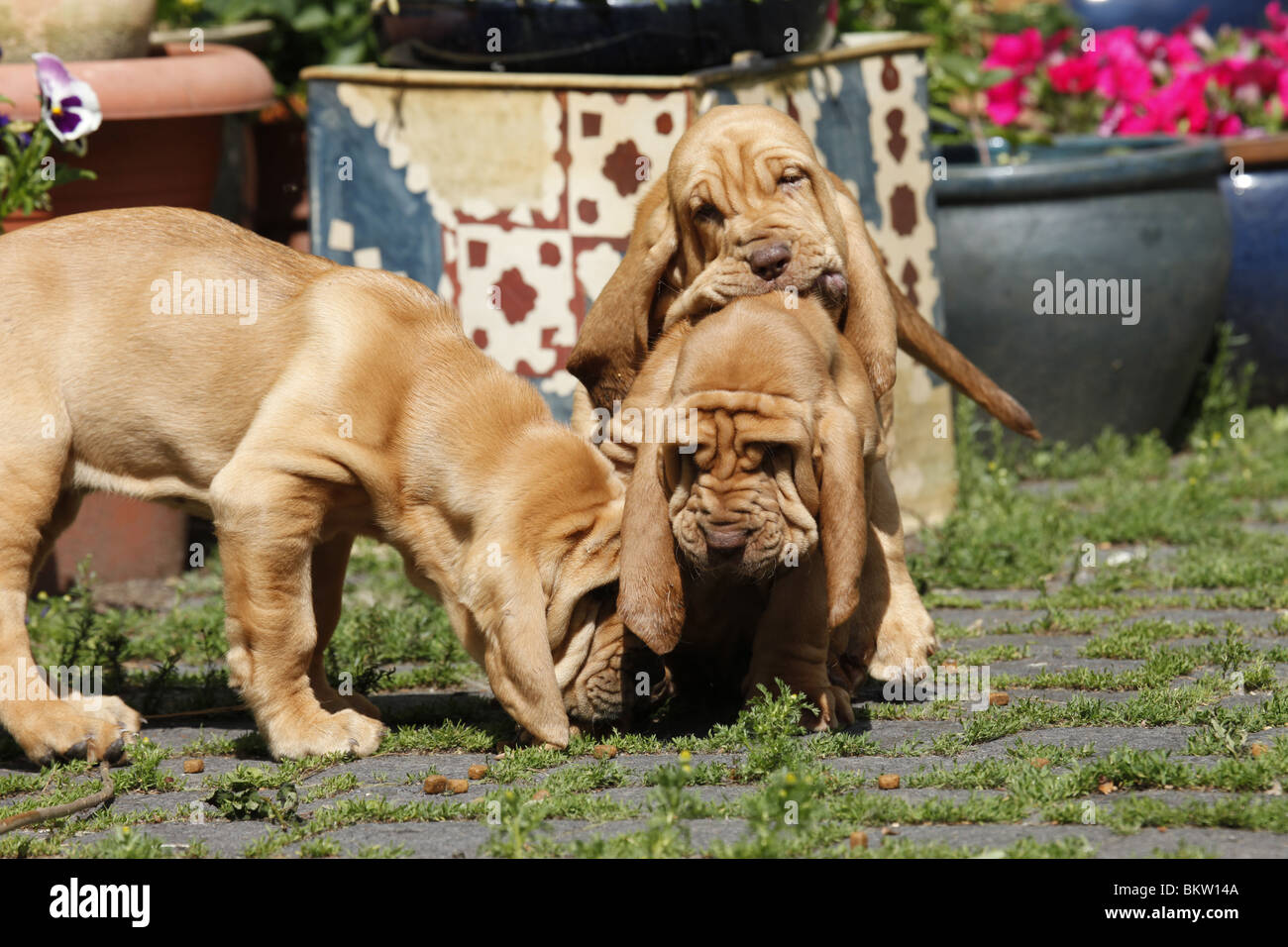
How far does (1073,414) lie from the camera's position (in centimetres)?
878

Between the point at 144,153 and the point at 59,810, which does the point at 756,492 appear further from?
the point at 144,153

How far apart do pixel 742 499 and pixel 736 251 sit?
3.79 feet

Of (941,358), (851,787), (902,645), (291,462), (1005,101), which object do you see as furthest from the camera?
(1005,101)

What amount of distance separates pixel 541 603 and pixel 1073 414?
17.1 feet

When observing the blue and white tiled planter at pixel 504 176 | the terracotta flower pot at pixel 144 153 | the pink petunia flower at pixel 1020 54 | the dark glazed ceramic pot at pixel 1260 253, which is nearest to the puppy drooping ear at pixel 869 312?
the blue and white tiled planter at pixel 504 176

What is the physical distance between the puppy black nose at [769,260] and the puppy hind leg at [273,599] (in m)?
1.51

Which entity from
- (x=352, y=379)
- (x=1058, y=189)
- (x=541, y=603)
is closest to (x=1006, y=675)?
(x=541, y=603)

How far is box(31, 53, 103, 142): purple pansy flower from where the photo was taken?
601 centimetres

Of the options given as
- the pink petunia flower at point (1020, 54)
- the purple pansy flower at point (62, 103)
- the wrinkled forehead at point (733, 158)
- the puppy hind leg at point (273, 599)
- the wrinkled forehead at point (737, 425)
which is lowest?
the puppy hind leg at point (273, 599)

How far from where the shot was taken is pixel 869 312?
17.2 feet

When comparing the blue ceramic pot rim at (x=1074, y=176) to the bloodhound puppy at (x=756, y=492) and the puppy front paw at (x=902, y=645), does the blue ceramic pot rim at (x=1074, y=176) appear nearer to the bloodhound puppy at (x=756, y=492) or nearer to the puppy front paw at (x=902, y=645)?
the puppy front paw at (x=902, y=645)

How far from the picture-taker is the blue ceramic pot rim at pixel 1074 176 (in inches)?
331

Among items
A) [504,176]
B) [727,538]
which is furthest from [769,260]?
[504,176]

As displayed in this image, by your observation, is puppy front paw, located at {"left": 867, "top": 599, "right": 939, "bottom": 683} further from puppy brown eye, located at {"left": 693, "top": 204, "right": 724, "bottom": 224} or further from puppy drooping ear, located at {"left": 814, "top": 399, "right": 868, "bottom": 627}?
puppy brown eye, located at {"left": 693, "top": 204, "right": 724, "bottom": 224}
